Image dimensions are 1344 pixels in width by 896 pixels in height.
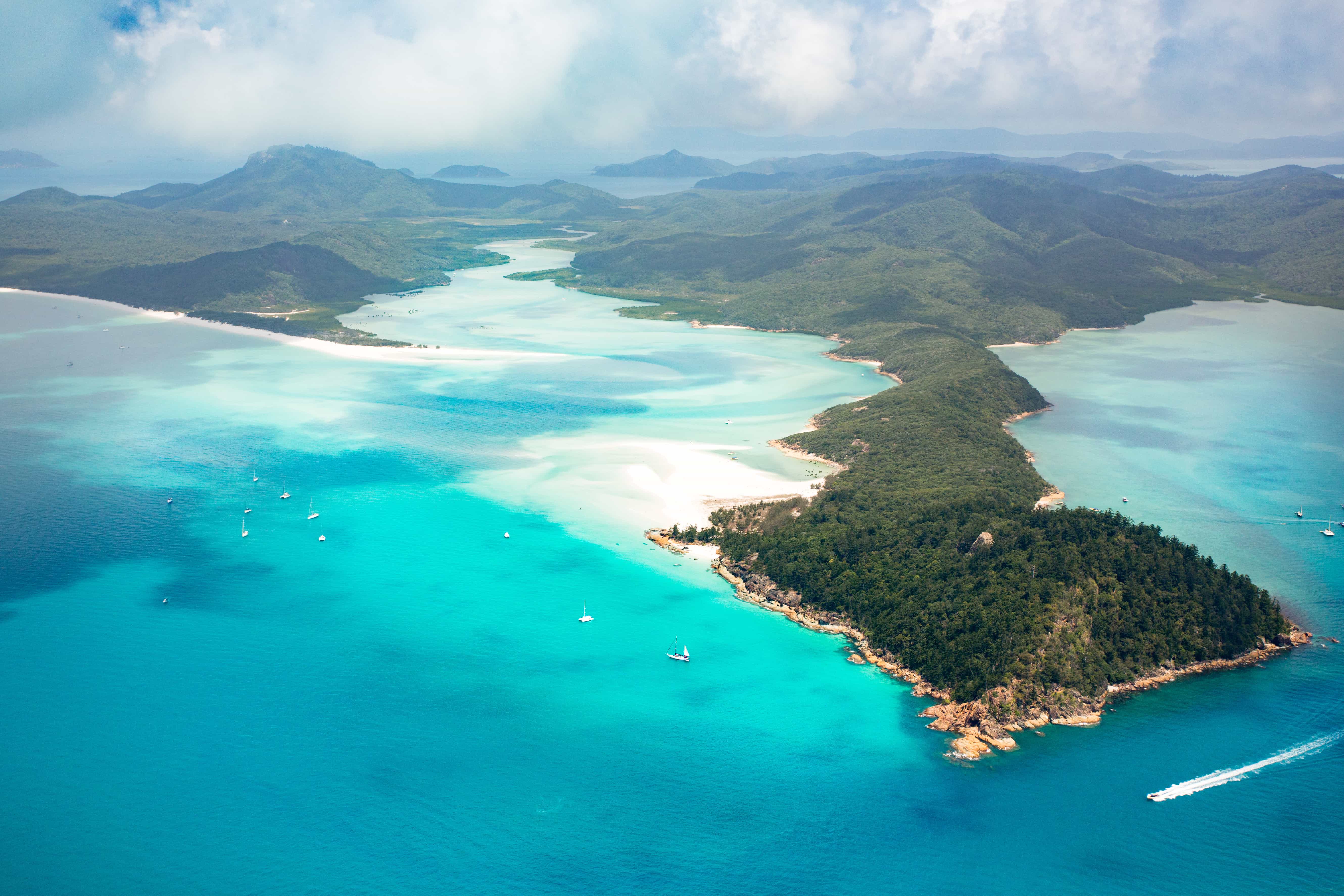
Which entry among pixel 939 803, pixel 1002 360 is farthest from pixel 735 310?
pixel 939 803

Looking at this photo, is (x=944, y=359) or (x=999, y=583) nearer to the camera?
(x=999, y=583)

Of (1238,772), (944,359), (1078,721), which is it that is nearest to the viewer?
(1238,772)

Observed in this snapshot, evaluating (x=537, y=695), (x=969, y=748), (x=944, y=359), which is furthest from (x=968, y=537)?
(x=944, y=359)

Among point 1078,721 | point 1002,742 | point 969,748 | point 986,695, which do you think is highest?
point 986,695

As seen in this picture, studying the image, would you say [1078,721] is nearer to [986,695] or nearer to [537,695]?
[986,695]

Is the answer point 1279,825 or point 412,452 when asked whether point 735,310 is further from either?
point 1279,825

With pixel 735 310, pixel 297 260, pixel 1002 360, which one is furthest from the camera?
pixel 297 260

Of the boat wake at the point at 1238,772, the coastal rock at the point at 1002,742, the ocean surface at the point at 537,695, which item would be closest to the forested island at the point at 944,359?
the coastal rock at the point at 1002,742
